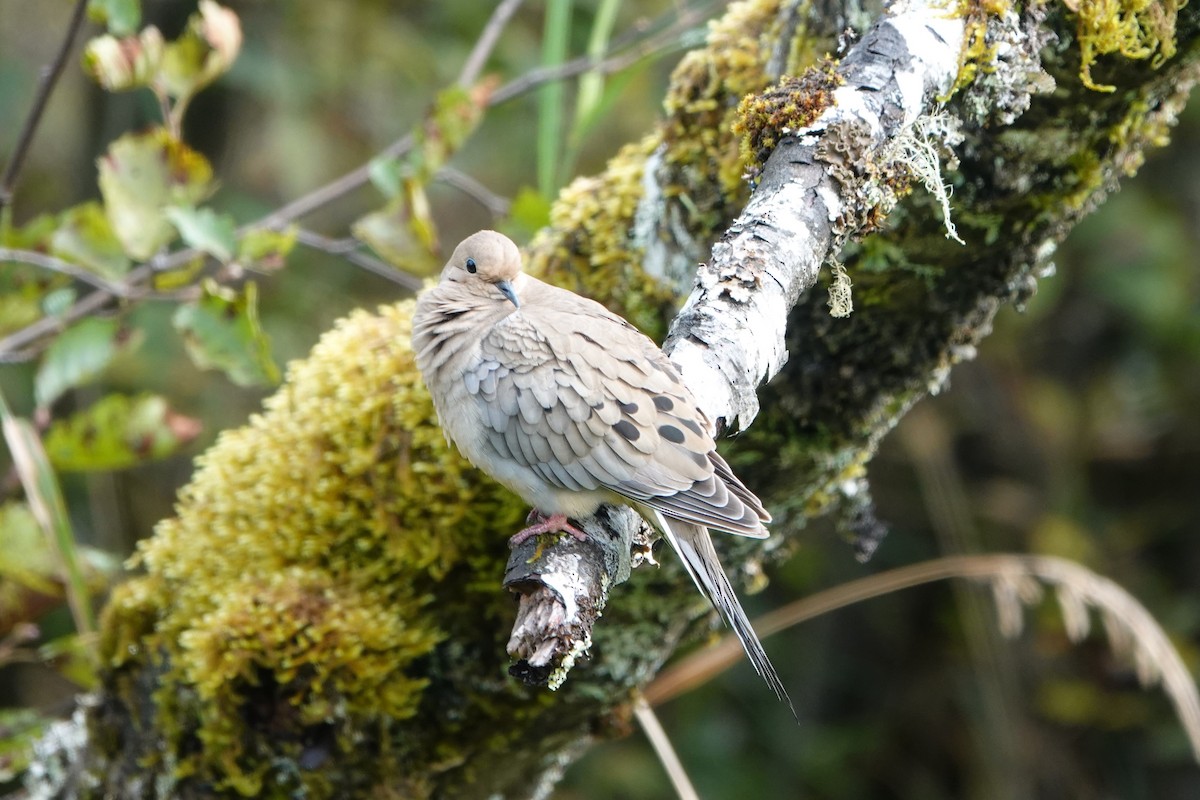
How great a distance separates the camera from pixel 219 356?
2.83 metres

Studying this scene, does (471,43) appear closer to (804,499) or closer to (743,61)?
(743,61)

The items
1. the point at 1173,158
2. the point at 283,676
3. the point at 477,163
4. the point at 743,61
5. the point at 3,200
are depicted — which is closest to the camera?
the point at 283,676

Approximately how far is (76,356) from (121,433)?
0.23m

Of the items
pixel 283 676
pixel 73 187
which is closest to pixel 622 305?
pixel 283 676

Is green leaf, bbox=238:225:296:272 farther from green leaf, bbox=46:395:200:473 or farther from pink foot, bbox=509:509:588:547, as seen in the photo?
pink foot, bbox=509:509:588:547

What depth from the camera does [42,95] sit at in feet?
9.87

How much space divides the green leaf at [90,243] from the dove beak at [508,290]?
99 centimetres

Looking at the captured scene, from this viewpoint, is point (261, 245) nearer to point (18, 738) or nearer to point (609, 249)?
→ point (609, 249)

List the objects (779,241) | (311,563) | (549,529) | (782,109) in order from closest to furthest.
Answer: (779,241)
(782,109)
(549,529)
(311,563)

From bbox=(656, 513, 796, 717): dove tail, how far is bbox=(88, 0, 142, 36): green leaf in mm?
1844

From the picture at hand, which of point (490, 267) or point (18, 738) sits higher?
point (490, 267)

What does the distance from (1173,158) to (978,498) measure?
1.90m

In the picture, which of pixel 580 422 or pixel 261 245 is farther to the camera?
pixel 261 245

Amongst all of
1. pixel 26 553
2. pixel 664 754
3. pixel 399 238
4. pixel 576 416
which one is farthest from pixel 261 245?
pixel 664 754
